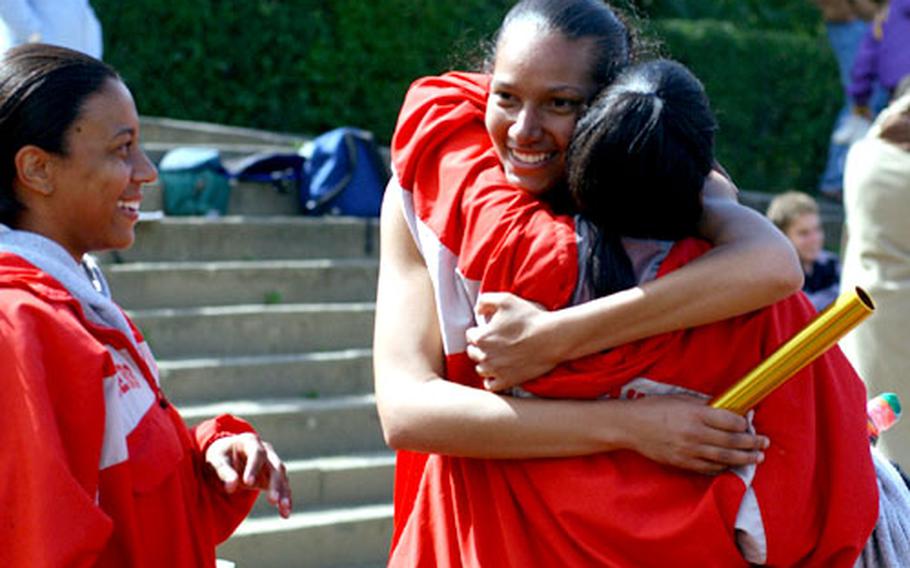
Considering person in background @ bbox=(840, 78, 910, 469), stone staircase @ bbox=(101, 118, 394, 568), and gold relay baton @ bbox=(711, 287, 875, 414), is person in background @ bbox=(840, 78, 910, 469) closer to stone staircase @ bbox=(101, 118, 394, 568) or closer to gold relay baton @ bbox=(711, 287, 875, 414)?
stone staircase @ bbox=(101, 118, 394, 568)

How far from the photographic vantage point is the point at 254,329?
6.67m

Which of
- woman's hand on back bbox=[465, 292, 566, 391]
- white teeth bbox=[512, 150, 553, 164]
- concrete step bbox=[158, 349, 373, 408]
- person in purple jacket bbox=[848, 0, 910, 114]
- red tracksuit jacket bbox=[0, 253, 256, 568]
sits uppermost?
white teeth bbox=[512, 150, 553, 164]

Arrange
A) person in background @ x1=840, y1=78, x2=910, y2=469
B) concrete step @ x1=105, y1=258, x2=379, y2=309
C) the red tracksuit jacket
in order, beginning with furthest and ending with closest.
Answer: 1. concrete step @ x1=105, y1=258, x2=379, y2=309
2. person in background @ x1=840, y1=78, x2=910, y2=469
3. the red tracksuit jacket

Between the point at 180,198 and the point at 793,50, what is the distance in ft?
20.3

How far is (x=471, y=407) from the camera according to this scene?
2.31 meters

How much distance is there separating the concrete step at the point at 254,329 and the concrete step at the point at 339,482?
0.78 meters

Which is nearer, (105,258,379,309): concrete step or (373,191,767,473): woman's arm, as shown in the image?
(373,191,767,473): woman's arm

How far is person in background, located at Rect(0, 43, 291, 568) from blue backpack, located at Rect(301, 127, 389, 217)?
5.13m

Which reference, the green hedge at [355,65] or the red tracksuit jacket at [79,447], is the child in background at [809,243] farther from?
the red tracksuit jacket at [79,447]

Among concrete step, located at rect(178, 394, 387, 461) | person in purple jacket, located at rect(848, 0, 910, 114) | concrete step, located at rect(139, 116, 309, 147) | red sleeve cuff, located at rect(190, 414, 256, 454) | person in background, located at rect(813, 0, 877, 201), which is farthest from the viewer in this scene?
person in background, located at rect(813, 0, 877, 201)

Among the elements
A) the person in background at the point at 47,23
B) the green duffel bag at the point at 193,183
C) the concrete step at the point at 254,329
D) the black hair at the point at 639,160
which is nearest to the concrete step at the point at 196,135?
the green duffel bag at the point at 193,183

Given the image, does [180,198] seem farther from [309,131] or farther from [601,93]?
[601,93]

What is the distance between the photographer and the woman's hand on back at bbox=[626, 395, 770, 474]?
2246mm

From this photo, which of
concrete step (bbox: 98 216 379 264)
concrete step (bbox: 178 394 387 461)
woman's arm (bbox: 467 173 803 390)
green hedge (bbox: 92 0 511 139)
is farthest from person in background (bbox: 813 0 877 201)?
woman's arm (bbox: 467 173 803 390)
